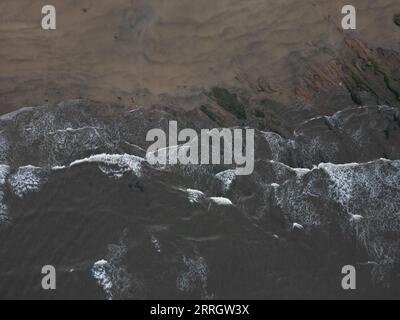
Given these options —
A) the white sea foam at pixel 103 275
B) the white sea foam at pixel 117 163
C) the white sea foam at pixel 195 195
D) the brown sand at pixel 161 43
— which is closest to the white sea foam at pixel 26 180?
the white sea foam at pixel 117 163

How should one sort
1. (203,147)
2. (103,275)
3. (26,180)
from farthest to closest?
1. (203,147)
2. (26,180)
3. (103,275)

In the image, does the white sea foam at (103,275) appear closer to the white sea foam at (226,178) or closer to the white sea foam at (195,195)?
the white sea foam at (195,195)

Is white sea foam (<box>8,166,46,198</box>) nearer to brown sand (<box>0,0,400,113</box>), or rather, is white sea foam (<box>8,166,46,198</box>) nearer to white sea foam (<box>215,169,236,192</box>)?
brown sand (<box>0,0,400,113</box>)

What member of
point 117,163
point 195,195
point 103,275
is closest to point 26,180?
point 117,163

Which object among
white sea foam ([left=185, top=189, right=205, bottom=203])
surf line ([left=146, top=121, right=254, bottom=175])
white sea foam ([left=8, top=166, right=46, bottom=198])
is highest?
surf line ([left=146, top=121, right=254, bottom=175])

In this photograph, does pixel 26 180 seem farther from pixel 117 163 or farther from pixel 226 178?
pixel 226 178

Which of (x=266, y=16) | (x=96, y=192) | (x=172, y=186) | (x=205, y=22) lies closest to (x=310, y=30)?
(x=266, y=16)

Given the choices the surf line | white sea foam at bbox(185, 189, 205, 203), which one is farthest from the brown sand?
white sea foam at bbox(185, 189, 205, 203)

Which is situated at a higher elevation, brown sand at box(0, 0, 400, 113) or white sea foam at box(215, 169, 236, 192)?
brown sand at box(0, 0, 400, 113)

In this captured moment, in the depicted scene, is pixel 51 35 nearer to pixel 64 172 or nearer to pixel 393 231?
pixel 64 172

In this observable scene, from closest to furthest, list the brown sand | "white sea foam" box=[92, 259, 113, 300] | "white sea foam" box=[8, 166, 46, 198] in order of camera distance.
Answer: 1. "white sea foam" box=[92, 259, 113, 300]
2. "white sea foam" box=[8, 166, 46, 198]
3. the brown sand

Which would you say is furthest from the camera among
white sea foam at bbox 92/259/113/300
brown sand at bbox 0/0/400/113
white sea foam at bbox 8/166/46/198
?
brown sand at bbox 0/0/400/113
